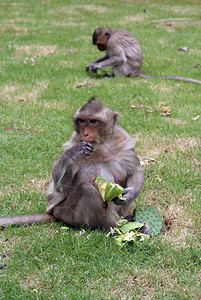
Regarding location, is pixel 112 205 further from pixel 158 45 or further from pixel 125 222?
pixel 158 45

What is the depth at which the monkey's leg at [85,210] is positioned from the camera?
3656 mm

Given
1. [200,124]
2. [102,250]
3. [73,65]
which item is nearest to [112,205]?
[102,250]

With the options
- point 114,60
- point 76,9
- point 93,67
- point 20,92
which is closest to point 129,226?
point 20,92

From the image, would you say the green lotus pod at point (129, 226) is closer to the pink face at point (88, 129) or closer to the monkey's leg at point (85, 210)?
the monkey's leg at point (85, 210)

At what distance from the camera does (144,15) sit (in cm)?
1691

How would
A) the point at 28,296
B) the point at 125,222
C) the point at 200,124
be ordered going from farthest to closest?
the point at 200,124
the point at 125,222
the point at 28,296

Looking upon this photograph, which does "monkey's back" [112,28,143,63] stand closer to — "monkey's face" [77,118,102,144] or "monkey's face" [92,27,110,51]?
"monkey's face" [92,27,110,51]

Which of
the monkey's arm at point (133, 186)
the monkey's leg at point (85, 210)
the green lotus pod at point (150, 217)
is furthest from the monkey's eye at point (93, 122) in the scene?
the green lotus pod at point (150, 217)

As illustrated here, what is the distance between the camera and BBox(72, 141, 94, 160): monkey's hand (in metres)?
3.47

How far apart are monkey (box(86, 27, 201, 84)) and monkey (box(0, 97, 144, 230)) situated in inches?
224

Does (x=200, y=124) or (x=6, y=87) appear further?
(x=6, y=87)

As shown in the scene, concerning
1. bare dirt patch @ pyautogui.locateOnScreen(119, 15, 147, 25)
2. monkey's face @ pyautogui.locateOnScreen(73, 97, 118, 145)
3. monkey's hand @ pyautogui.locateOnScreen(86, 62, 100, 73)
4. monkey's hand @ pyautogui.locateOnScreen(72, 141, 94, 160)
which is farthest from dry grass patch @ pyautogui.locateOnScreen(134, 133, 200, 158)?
bare dirt patch @ pyautogui.locateOnScreen(119, 15, 147, 25)

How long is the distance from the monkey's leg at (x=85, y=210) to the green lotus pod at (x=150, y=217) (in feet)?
0.87

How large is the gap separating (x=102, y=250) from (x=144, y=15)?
49.1 feet
